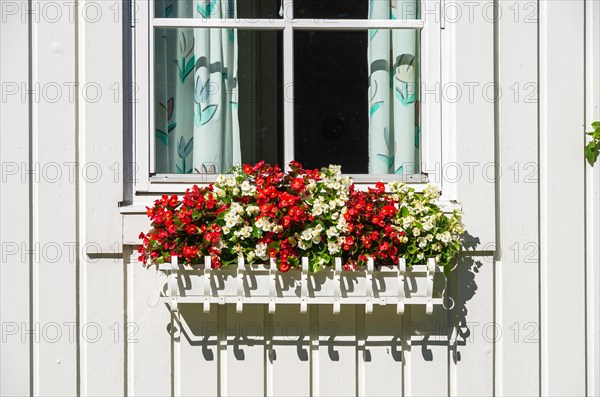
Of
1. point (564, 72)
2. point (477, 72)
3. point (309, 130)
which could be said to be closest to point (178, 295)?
point (309, 130)

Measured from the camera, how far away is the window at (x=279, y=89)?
11.1ft

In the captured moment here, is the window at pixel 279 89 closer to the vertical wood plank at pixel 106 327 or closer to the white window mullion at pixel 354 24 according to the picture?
the white window mullion at pixel 354 24

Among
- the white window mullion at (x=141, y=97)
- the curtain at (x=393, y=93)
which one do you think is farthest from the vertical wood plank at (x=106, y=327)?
the curtain at (x=393, y=93)

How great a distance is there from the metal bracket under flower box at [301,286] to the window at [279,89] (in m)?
0.46

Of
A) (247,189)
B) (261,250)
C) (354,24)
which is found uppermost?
(354,24)

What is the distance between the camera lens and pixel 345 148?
3469 mm

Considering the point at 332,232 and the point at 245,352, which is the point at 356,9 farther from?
the point at 245,352

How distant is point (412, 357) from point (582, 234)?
824mm

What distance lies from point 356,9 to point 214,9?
1.91 feet

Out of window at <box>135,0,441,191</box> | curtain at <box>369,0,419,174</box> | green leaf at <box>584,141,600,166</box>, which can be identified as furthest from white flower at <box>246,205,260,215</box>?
green leaf at <box>584,141,600,166</box>

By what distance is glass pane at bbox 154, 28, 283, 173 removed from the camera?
3406 millimetres

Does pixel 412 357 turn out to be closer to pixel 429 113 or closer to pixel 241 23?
pixel 429 113

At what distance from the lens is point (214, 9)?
3416 millimetres

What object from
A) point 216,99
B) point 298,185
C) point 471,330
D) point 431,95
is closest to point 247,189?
point 298,185
